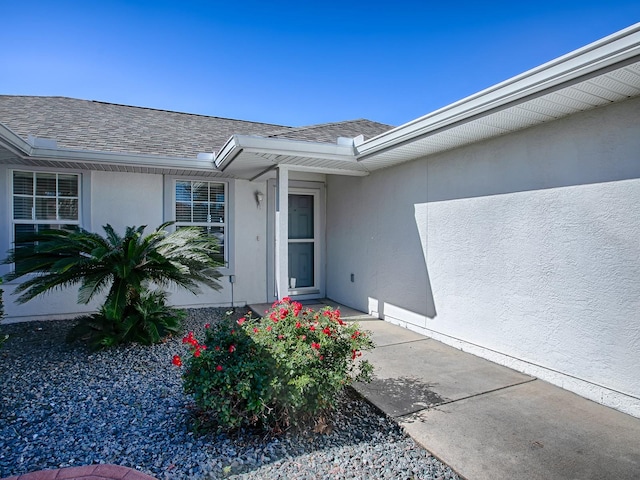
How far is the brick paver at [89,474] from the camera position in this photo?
8.09 ft

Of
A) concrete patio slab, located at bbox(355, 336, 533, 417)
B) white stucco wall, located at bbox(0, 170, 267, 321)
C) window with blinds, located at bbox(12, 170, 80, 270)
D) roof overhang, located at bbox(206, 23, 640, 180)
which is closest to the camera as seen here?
roof overhang, located at bbox(206, 23, 640, 180)

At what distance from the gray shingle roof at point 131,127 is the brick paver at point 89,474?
459 cm

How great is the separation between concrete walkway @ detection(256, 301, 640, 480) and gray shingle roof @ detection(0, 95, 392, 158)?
12.8 ft

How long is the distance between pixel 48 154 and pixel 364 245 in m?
5.69

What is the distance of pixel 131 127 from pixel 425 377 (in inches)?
309

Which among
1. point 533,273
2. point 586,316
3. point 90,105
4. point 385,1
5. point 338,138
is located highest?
point 385,1

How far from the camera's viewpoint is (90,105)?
9.51 meters

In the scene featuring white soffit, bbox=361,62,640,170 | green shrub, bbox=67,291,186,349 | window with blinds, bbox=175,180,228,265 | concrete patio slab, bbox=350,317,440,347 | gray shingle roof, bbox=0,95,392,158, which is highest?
gray shingle roof, bbox=0,95,392,158

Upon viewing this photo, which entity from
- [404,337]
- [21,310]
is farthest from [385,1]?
[21,310]

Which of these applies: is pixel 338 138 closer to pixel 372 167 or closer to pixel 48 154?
pixel 372 167

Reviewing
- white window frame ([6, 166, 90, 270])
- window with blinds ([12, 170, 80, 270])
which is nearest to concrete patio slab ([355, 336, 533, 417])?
Result: white window frame ([6, 166, 90, 270])

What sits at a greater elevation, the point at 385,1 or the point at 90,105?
A: the point at 385,1

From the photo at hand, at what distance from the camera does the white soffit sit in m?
3.03

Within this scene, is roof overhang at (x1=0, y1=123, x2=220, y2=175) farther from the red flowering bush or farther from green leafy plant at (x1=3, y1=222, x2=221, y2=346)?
the red flowering bush
